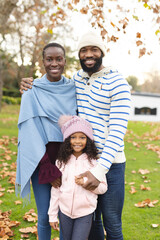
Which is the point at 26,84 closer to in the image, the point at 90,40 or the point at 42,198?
the point at 90,40

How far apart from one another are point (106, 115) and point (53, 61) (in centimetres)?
76

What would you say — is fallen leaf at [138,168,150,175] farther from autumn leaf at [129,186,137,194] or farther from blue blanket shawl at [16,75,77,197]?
blue blanket shawl at [16,75,77,197]

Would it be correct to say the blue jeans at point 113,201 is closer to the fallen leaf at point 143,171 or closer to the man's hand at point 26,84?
the man's hand at point 26,84

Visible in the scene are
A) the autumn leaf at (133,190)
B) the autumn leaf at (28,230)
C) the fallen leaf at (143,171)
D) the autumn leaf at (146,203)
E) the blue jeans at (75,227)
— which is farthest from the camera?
the fallen leaf at (143,171)

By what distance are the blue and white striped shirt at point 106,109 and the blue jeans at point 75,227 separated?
22.6 inches

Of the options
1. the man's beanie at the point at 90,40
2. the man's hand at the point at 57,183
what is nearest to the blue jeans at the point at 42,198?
the man's hand at the point at 57,183

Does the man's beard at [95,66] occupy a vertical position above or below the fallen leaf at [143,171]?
above

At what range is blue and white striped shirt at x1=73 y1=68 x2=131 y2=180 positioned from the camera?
85.6 inches

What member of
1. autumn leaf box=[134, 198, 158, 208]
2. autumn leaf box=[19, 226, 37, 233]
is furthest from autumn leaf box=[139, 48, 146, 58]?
autumn leaf box=[19, 226, 37, 233]

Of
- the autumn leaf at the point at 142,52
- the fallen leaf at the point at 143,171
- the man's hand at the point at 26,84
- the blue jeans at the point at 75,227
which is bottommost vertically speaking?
the fallen leaf at the point at 143,171

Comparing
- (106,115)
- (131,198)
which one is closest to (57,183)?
(106,115)

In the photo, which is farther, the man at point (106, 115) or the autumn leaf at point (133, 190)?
the autumn leaf at point (133, 190)

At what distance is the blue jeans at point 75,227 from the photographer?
2.30 meters

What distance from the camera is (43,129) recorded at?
2.44m
